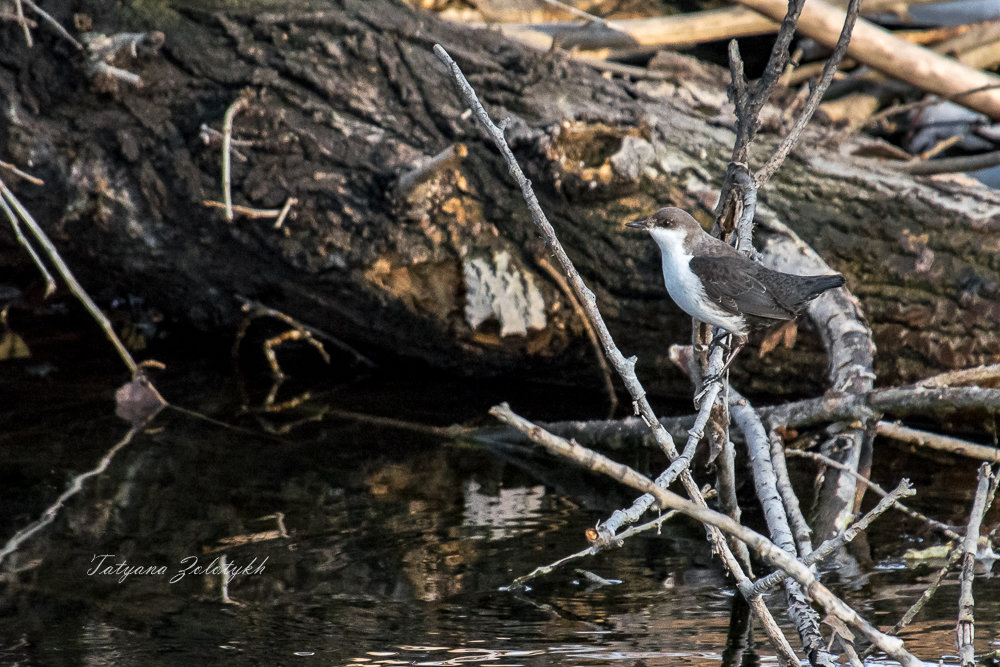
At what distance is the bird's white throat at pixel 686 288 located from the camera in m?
3.06

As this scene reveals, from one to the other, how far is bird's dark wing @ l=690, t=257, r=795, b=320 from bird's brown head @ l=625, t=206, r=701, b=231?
0.22 m

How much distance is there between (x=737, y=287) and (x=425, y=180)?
2.06m

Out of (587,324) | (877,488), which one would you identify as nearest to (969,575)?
(877,488)

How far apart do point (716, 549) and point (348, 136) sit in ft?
10.4

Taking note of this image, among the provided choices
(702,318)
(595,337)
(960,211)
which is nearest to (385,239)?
(595,337)

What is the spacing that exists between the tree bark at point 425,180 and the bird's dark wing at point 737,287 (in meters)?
1.50

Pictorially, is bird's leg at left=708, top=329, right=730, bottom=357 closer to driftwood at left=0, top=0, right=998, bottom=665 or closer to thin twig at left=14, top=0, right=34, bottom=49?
driftwood at left=0, top=0, right=998, bottom=665

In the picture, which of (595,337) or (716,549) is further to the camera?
(595,337)

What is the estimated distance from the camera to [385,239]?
487 cm

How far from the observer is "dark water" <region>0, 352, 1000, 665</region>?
293 centimetres

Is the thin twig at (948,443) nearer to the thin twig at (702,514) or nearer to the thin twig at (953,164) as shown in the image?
the thin twig at (702,514)

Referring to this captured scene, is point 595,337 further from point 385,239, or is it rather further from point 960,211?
point 960,211

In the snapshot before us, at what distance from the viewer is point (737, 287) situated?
3.09m

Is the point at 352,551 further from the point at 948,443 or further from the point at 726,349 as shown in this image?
the point at 948,443
